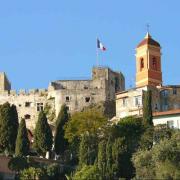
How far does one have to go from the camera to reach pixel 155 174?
82.6m

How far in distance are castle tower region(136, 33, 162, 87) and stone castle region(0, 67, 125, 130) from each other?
621cm

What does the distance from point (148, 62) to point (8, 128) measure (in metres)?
23.3

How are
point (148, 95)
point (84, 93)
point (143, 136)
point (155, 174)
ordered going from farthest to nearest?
point (84, 93) → point (148, 95) → point (143, 136) → point (155, 174)

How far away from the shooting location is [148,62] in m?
114

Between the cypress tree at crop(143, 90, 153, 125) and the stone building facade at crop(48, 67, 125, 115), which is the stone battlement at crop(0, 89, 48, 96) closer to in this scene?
the stone building facade at crop(48, 67, 125, 115)

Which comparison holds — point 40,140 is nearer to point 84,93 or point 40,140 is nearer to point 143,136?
point 143,136

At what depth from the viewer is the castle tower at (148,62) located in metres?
114

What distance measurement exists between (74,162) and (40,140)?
4382 mm

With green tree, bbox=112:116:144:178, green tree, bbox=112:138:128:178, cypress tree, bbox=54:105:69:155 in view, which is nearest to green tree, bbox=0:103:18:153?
cypress tree, bbox=54:105:69:155

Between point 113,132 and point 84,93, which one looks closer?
point 113,132

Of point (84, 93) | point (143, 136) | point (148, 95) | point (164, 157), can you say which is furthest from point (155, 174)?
point (84, 93)

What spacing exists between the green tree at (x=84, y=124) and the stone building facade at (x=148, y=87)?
608 centimetres

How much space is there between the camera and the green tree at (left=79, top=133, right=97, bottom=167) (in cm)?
9064

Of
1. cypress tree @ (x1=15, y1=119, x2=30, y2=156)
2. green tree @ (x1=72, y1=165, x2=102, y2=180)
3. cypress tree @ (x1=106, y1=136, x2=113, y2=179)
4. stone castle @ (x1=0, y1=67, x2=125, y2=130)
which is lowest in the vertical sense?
green tree @ (x1=72, y1=165, x2=102, y2=180)
